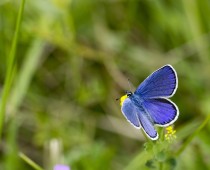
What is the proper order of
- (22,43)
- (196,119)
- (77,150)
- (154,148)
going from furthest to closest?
1. (22,43)
2. (196,119)
3. (77,150)
4. (154,148)

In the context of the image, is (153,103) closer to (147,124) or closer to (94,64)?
(147,124)

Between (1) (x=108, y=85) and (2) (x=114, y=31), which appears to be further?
(2) (x=114, y=31)

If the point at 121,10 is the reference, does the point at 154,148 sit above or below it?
below

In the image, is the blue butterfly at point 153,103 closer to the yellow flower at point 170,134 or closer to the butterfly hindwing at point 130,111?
the butterfly hindwing at point 130,111

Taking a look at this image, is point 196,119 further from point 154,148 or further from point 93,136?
point 154,148

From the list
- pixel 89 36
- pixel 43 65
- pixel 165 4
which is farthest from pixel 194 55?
pixel 43 65

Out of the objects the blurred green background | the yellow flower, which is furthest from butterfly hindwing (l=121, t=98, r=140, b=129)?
the blurred green background

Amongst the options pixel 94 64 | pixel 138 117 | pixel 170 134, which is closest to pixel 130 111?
pixel 138 117
